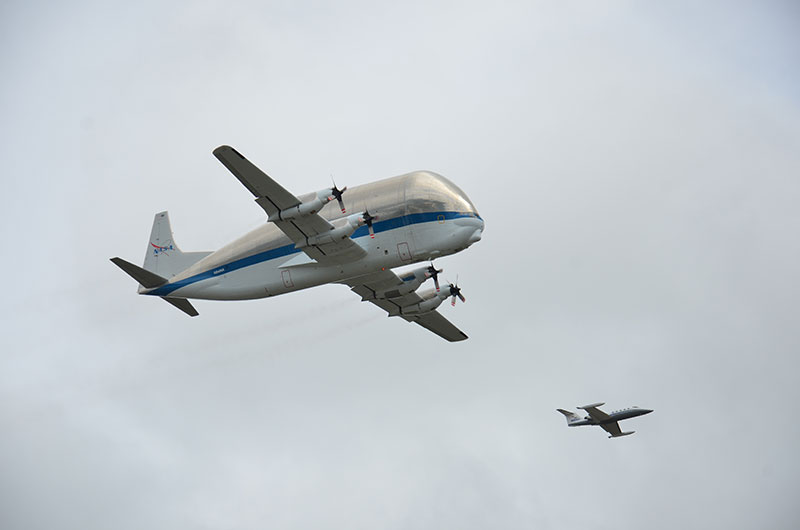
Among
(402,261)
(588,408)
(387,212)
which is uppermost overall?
(387,212)

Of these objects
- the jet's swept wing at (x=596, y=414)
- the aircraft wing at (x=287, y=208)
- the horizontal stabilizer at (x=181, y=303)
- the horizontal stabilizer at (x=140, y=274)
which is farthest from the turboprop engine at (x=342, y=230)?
the jet's swept wing at (x=596, y=414)

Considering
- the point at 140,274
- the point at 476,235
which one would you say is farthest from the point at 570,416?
the point at 140,274

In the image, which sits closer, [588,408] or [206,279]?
[206,279]

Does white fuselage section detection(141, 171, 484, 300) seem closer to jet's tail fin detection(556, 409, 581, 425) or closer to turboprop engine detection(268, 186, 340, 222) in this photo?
turboprop engine detection(268, 186, 340, 222)

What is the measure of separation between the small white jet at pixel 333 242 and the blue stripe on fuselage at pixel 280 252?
0.05 metres

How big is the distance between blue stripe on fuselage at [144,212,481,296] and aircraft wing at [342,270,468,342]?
2.99m

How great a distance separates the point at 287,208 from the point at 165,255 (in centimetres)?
1363

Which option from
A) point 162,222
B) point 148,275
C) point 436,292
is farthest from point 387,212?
point 162,222

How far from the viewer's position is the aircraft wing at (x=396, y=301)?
1650 inches

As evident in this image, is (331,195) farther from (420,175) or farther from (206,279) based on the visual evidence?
(206,279)

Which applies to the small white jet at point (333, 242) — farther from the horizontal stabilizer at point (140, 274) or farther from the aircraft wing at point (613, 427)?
the aircraft wing at point (613, 427)

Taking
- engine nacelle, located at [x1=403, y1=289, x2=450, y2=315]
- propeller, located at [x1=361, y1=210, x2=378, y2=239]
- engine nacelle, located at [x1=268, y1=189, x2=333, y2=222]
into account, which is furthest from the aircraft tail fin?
engine nacelle, located at [x1=403, y1=289, x2=450, y2=315]

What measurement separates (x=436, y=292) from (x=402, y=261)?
25.5 ft

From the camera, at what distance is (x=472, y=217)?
3766 cm
